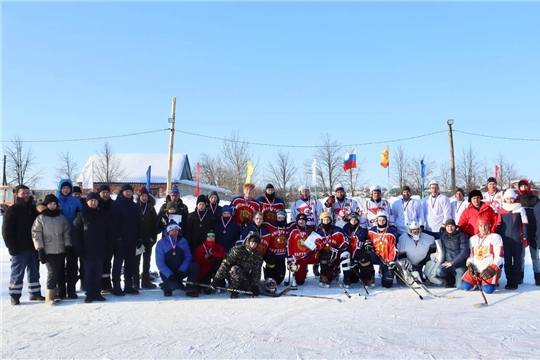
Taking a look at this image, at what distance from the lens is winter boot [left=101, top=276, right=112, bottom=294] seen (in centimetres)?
647

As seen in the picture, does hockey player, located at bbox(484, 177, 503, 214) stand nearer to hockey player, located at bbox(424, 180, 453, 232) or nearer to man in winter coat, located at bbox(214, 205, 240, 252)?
hockey player, located at bbox(424, 180, 453, 232)

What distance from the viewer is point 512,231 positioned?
6.98 meters

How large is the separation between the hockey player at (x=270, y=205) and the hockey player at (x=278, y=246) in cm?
22

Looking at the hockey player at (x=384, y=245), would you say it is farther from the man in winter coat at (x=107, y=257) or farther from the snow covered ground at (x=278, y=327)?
the man in winter coat at (x=107, y=257)

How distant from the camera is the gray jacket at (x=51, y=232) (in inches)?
225

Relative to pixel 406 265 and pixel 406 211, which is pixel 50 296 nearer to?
pixel 406 265

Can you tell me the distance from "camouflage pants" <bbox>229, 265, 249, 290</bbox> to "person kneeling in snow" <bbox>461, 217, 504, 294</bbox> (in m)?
3.38

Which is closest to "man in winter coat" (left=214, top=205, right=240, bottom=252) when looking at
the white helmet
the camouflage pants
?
the camouflage pants

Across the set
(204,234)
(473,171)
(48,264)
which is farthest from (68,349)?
(473,171)

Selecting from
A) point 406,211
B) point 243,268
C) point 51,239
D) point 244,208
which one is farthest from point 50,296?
point 406,211

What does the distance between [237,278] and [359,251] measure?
6.99 ft

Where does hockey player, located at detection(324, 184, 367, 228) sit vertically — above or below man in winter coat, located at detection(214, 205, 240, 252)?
above

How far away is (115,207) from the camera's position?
6.41 m

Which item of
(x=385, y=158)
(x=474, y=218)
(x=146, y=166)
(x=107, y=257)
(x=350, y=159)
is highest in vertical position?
(x=146, y=166)
